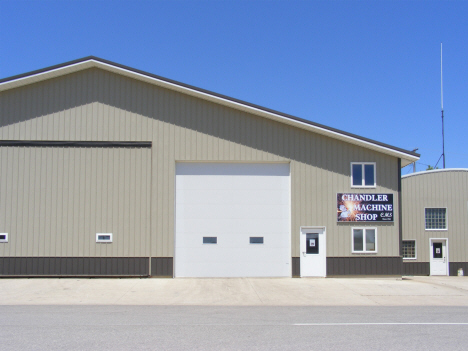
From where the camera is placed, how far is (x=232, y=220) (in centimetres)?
1858

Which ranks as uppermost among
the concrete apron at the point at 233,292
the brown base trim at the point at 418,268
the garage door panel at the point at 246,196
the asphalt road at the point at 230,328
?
the garage door panel at the point at 246,196

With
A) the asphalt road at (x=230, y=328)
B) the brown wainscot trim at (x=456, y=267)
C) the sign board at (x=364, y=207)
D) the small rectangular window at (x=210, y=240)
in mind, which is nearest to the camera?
the asphalt road at (x=230, y=328)

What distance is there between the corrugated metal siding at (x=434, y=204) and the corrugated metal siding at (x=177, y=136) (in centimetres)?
570

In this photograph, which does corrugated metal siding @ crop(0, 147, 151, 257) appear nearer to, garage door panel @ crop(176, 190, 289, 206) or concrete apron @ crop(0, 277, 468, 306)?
concrete apron @ crop(0, 277, 468, 306)

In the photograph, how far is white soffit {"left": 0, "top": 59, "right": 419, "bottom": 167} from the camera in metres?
17.8

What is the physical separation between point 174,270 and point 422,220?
13.4 meters

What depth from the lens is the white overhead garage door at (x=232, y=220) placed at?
722 inches

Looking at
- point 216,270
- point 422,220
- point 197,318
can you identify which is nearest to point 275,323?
point 197,318

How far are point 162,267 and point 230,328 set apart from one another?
9.23 metres

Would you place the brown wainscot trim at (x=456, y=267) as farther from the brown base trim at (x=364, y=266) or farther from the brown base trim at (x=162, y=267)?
the brown base trim at (x=162, y=267)

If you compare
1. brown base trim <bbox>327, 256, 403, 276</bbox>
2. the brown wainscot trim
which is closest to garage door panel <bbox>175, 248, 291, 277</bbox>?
brown base trim <bbox>327, 256, 403, 276</bbox>

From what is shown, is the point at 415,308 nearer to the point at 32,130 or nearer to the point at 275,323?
the point at 275,323

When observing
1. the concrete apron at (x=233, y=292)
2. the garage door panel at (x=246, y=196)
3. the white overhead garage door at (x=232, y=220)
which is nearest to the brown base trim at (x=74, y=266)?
the concrete apron at (x=233, y=292)

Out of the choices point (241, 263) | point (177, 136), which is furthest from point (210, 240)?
point (177, 136)
